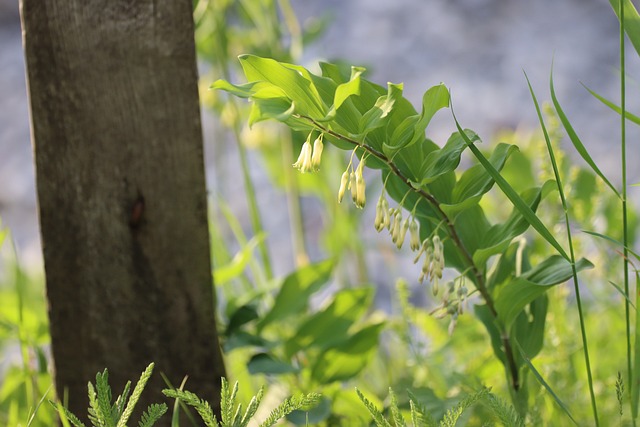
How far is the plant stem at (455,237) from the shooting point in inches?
23.3

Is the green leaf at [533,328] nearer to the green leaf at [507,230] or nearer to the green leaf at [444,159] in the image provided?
the green leaf at [507,230]

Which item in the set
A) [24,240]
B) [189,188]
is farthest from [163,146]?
[24,240]

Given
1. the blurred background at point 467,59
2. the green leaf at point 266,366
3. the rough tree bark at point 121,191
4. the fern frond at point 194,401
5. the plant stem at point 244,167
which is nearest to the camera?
the fern frond at point 194,401

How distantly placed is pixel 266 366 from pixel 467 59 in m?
2.48

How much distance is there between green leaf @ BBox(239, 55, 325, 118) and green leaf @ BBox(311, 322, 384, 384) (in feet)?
1.33

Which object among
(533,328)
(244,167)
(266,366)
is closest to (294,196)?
(244,167)

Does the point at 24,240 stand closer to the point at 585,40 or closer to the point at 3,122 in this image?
the point at 3,122

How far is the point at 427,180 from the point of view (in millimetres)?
595

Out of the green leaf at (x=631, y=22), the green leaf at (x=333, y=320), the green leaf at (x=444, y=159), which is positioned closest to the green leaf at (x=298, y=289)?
the green leaf at (x=333, y=320)

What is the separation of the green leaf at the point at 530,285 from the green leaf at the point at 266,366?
0.26 meters

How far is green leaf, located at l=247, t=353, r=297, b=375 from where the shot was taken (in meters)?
0.82

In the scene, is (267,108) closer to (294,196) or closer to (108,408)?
(108,408)

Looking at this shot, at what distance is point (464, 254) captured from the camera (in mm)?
677

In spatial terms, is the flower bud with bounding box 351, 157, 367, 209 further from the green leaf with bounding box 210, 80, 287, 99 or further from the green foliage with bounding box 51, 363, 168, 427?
the green foliage with bounding box 51, 363, 168, 427
